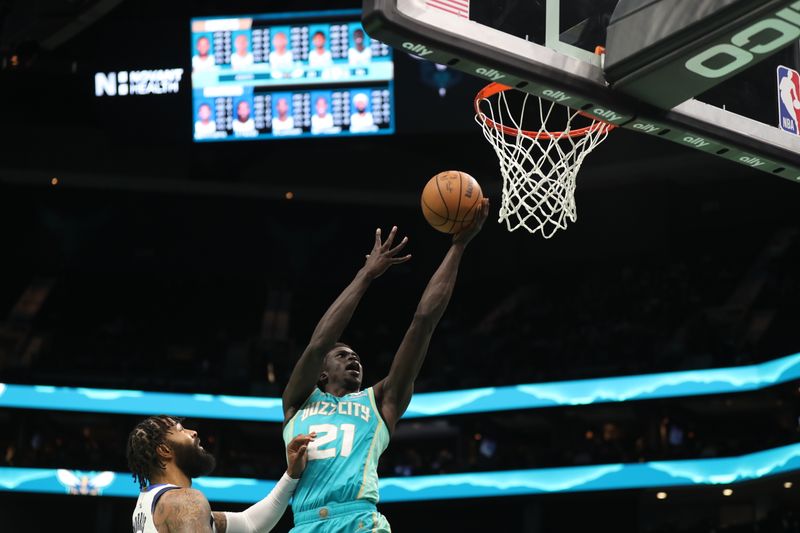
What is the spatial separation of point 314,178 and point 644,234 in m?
6.81

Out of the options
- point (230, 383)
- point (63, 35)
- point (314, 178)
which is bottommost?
point (230, 383)

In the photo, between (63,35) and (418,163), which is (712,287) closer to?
(418,163)

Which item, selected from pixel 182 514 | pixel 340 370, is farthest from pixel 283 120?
pixel 182 514

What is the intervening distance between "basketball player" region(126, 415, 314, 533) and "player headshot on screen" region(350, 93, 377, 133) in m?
10.8

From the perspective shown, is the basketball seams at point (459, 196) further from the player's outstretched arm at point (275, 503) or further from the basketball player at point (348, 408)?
the player's outstretched arm at point (275, 503)

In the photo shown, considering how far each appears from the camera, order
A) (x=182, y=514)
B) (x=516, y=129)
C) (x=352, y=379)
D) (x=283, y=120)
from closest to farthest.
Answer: (x=182, y=514), (x=352, y=379), (x=516, y=129), (x=283, y=120)

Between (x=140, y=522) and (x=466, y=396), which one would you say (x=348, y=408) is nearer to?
(x=140, y=522)

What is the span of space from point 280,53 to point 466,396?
6.45 meters

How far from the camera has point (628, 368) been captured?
1784cm

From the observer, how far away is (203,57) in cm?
1599

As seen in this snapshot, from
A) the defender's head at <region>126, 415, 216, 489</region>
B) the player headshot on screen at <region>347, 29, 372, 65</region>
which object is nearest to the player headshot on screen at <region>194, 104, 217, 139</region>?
the player headshot on screen at <region>347, 29, 372, 65</region>

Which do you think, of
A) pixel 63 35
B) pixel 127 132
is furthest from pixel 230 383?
pixel 63 35

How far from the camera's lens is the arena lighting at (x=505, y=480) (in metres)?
16.7

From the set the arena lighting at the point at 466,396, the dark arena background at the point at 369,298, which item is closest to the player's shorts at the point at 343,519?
the dark arena background at the point at 369,298
